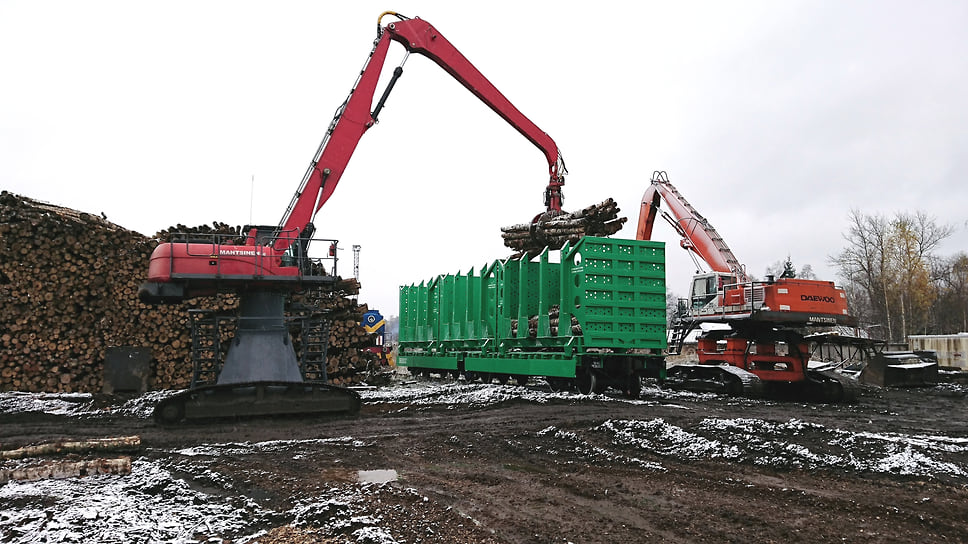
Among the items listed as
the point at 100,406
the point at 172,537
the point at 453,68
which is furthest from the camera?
the point at 453,68

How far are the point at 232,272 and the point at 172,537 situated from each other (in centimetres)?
622

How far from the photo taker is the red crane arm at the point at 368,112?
36.9 ft

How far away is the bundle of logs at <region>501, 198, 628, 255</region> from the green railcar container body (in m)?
1.00

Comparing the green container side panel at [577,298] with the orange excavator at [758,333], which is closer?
the green container side panel at [577,298]

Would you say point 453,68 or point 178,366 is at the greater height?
point 453,68

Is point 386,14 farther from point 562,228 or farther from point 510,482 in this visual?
point 510,482

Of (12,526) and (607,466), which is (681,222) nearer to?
(607,466)

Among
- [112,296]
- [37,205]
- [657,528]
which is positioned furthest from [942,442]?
[37,205]

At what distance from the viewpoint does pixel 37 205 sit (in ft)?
45.5

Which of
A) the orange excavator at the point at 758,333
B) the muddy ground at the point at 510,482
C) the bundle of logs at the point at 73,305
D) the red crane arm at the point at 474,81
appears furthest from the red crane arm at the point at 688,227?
the bundle of logs at the point at 73,305

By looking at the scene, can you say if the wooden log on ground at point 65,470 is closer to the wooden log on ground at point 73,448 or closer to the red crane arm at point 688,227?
the wooden log on ground at point 73,448

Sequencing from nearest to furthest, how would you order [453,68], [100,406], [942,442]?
1. [942,442]
2. [100,406]
3. [453,68]

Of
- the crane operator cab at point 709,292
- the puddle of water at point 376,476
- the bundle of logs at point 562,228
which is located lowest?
the puddle of water at point 376,476

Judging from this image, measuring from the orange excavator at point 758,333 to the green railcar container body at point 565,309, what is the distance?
337 centimetres
